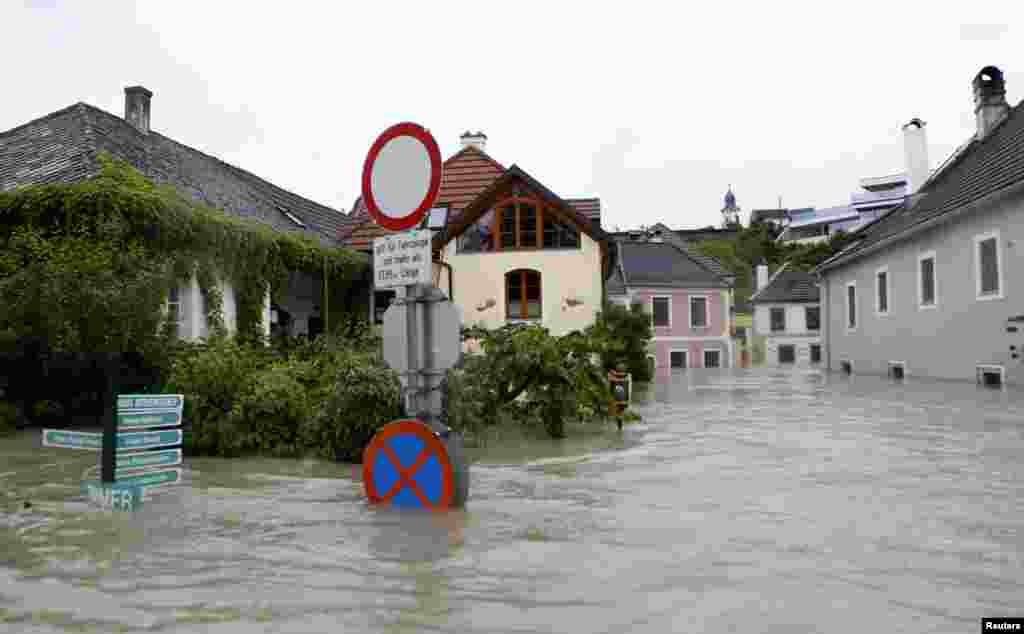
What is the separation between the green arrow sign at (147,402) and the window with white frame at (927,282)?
21.7 metres

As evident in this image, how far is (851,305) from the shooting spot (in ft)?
102

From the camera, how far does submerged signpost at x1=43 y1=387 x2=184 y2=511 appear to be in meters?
5.89

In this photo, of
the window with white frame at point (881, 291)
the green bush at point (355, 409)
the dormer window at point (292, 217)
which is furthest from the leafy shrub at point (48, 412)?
the window with white frame at point (881, 291)

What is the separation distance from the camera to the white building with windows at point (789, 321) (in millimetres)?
53625

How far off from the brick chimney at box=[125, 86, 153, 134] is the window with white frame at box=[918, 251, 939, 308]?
21.7 meters

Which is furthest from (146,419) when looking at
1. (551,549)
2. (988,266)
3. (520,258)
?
(988,266)

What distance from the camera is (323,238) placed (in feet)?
78.8

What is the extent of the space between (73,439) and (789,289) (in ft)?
175

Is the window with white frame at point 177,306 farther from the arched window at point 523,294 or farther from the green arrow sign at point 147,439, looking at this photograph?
the arched window at point 523,294

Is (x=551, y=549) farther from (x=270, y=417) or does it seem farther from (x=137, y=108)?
(x=137, y=108)

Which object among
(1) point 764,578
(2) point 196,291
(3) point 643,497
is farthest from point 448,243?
(1) point 764,578

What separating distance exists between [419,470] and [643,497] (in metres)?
1.95

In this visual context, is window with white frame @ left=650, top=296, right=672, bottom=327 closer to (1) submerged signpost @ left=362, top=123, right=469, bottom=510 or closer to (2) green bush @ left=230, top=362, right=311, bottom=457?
(2) green bush @ left=230, top=362, right=311, bottom=457

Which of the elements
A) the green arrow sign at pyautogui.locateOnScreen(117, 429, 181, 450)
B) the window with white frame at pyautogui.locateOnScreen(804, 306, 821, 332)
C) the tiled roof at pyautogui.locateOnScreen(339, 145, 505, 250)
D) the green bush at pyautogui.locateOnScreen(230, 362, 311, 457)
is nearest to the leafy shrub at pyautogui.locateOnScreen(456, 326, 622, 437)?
the green bush at pyautogui.locateOnScreen(230, 362, 311, 457)
